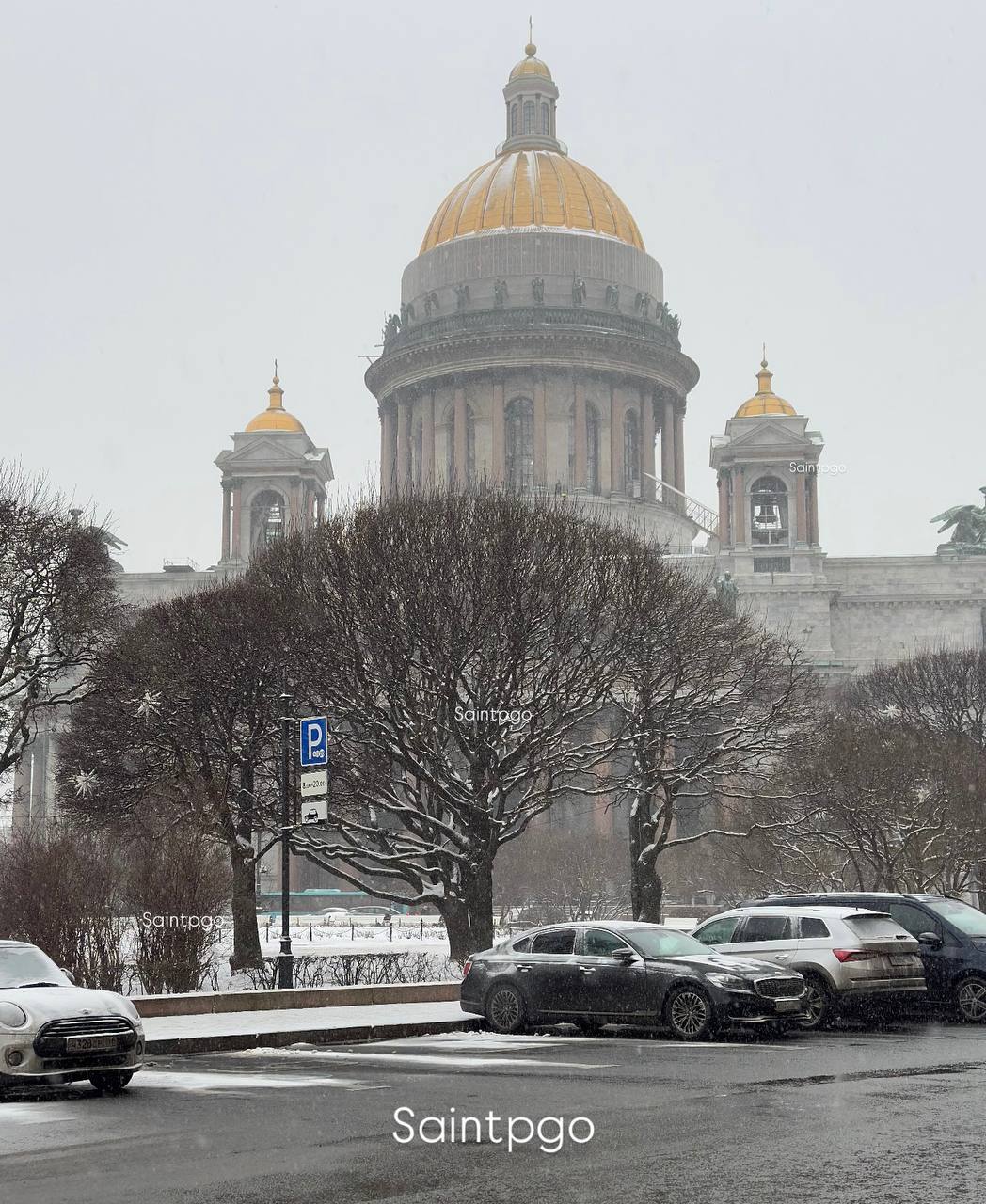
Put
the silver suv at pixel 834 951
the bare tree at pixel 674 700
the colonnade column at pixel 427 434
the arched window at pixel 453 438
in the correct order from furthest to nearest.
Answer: the colonnade column at pixel 427 434 < the arched window at pixel 453 438 < the bare tree at pixel 674 700 < the silver suv at pixel 834 951

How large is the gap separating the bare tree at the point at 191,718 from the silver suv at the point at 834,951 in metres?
19.4

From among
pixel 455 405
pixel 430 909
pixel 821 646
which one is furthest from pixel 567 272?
pixel 430 909

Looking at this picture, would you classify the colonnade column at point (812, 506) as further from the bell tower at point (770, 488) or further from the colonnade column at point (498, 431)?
the colonnade column at point (498, 431)

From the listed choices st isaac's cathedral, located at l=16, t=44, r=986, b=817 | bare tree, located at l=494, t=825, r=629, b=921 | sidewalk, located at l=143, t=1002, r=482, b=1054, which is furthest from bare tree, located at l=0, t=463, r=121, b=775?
st isaac's cathedral, located at l=16, t=44, r=986, b=817

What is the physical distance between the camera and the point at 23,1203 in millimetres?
10742

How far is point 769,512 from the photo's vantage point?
4299 inches

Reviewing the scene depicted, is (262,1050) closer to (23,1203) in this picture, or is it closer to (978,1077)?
(978,1077)

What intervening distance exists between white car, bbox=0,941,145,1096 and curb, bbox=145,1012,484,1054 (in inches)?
152

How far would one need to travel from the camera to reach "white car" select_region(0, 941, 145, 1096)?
53.2 feet

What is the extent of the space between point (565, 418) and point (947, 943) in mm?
93381

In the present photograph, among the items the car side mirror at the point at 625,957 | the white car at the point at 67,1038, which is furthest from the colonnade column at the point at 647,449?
the white car at the point at 67,1038

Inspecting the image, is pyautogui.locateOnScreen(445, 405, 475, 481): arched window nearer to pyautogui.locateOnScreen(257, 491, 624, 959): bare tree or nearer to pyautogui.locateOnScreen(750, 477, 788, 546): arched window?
pyautogui.locateOnScreen(750, 477, 788, 546): arched window

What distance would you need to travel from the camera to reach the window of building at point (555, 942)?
23.7 meters

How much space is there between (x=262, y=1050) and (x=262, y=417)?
97068 mm
